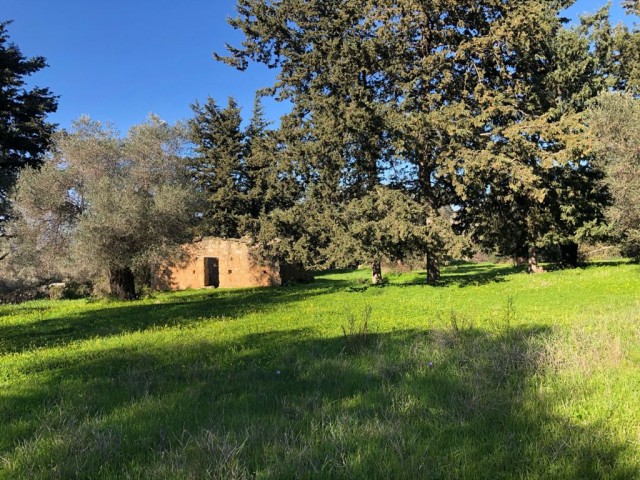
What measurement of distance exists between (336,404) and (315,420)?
59cm

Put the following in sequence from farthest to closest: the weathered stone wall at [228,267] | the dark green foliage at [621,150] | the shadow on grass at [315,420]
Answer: the weathered stone wall at [228,267], the dark green foliage at [621,150], the shadow on grass at [315,420]

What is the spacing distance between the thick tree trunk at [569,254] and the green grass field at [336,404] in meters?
20.2

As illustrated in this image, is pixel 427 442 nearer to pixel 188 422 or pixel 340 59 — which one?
pixel 188 422

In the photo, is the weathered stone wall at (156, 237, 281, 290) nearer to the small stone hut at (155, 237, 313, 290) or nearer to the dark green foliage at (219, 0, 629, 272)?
the small stone hut at (155, 237, 313, 290)

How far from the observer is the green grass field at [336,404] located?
11.4 feet

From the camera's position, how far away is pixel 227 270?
1362 inches

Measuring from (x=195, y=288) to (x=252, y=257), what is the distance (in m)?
5.21

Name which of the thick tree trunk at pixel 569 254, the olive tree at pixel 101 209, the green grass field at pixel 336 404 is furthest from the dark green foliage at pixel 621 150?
the olive tree at pixel 101 209

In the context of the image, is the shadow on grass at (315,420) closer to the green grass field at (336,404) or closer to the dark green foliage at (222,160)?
the green grass field at (336,404)

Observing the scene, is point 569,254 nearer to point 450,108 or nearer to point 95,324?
point 450,108

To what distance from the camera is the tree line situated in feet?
67.9

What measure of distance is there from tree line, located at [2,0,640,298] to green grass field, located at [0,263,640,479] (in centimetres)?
1176

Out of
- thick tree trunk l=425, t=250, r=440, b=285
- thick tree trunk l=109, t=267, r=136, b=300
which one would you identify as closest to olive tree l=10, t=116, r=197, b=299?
thick tree trunk l=109, t=267, r=136, b=300

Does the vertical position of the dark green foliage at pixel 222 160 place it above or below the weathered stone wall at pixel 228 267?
above
